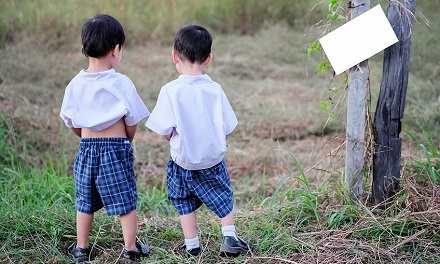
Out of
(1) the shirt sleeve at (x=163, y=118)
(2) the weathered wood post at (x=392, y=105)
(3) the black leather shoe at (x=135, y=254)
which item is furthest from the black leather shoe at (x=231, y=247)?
(2) the weathered wood post at (x=392, y=105)

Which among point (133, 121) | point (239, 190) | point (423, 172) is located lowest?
point (239, 190)

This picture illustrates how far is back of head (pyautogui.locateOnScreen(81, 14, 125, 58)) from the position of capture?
3129 millimetres

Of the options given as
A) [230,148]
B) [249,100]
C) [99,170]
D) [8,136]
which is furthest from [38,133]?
[99,170]

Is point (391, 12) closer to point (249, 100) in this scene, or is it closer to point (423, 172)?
point (423, 172)

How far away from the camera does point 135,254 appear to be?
3.33 m

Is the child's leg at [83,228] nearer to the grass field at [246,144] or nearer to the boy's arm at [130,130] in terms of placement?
the grass field at [246,144]

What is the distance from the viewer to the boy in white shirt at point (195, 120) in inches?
123

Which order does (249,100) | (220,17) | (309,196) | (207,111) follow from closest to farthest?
(207,111) < (309,196) < (249,100) < (220,17)

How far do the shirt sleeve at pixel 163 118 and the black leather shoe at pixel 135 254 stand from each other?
1.93 feet

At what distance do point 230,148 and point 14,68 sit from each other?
96.0 inches

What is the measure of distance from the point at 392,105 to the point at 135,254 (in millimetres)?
1415

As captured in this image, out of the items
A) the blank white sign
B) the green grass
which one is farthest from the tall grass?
the blank white sign

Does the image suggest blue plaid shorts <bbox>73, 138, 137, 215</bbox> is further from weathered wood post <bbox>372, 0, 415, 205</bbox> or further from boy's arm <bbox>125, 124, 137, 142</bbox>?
weathered wood post <bbox>372, 0, 415, 205</bbox>

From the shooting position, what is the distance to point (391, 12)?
11.5ft
